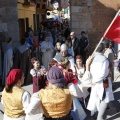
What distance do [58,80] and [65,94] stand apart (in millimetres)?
195

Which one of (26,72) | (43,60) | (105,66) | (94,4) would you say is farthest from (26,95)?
(94,4)

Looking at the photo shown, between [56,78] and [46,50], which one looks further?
[46,50]

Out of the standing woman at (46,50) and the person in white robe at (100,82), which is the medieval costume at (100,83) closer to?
the person in white robe at (100,82)

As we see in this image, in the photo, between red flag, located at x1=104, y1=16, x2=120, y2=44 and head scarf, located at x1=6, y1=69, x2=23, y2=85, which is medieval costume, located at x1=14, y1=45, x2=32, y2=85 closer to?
red flag, located at x1=104, y1=16, x2=120, y2=44

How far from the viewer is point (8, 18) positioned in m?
10.8

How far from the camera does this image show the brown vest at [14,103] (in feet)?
12.4

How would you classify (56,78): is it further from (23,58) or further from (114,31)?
(23,58)

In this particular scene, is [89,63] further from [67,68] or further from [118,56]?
[118,56]

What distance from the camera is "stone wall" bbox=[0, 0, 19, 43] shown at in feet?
35.2

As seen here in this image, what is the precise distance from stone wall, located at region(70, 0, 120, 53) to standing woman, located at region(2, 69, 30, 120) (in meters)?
8.09

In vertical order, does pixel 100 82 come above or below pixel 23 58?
above

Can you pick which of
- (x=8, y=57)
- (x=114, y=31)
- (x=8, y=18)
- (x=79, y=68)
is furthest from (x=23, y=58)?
(x=114, y=31)

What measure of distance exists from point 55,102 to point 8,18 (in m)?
7.82

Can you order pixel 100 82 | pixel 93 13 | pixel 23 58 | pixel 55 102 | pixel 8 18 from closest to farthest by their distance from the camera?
1. pixel 55 102
2. pixel 100 82
3. pixel 23 58
4. pixel 8 18
5. pixel 93 13
